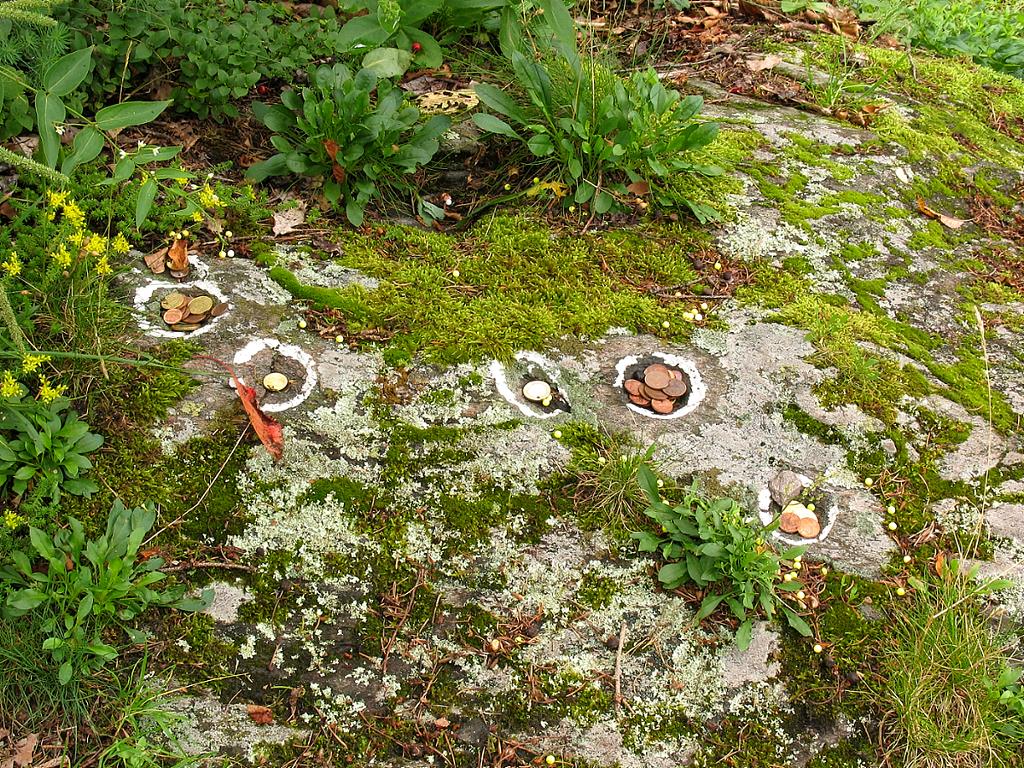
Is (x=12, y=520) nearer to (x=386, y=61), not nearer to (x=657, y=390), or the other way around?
(x=657, y=390)

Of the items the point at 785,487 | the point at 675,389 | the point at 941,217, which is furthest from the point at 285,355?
the point at 941,217

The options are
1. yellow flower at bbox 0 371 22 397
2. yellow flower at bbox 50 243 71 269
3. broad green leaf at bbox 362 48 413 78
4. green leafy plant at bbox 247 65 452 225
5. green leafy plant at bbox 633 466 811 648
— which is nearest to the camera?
yellow flower at bbox 0 371 22 397

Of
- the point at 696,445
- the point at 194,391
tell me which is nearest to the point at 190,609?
the point at 194,391

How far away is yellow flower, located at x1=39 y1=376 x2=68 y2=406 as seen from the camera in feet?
9.71

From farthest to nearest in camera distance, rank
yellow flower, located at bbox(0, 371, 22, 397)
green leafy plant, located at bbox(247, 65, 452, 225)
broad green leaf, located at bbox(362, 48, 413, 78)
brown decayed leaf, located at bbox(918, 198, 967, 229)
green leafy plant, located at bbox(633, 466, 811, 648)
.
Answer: brown decayed leaf, located at bbox(918, 198, 967, 229) → broad green leaf, located at bbox(362, 48, 413, 78) → green leafy plant, located at bbox(247, 65, 452, 225) → green leafy plant, located at bbox(633, 466, 811, 648) → yellow flower, located at bbox(0, 371, 22, 397)

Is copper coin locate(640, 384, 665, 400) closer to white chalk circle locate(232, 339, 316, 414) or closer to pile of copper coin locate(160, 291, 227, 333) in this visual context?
white chalk circle locate(232, 339, 316, 414)

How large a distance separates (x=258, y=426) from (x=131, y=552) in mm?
684

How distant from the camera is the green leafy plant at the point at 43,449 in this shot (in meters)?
2.96

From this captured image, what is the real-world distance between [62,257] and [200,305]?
0.61m

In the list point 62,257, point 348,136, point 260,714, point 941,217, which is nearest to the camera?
point 260,714

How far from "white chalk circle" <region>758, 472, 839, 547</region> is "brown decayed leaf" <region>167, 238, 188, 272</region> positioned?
292cm

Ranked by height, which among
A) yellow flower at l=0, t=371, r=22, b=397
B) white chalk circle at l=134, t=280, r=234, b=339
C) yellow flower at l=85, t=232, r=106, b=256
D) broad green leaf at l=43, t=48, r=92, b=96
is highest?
broad green leaf at l=43, t=48, r=92, b=96

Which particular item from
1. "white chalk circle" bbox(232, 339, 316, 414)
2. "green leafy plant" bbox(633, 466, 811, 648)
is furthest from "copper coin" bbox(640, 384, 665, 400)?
"white chalk circle" bbox(232, 339, 316, 414)

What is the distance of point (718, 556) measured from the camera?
2990 mm
